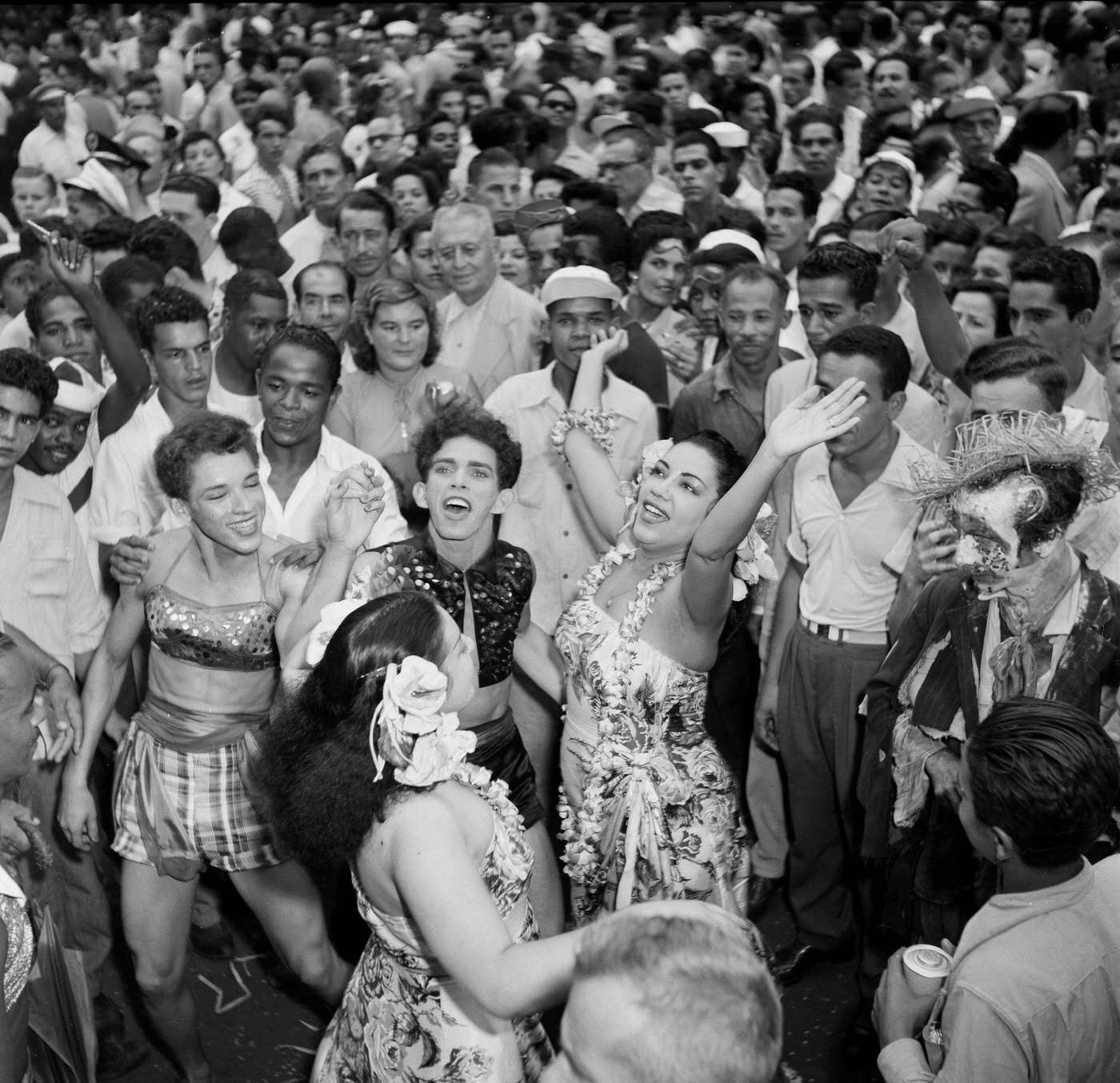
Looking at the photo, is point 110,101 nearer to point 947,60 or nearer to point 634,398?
point 947,60

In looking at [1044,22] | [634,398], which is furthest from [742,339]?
[1044,22]

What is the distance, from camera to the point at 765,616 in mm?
4602

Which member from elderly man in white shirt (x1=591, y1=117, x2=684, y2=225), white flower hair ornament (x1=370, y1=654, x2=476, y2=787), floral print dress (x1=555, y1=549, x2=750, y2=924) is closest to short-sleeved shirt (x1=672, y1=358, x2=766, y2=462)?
floral print dress (x1=555, y1=549, x2=750, y2=924)

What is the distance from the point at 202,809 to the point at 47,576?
91cm

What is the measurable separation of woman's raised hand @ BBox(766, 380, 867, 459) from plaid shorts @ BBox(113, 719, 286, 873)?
1562mm

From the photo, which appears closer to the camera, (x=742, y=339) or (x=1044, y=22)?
(x=742, y=339)

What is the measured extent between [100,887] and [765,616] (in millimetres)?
2272

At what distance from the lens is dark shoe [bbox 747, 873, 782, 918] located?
4535 millimetres

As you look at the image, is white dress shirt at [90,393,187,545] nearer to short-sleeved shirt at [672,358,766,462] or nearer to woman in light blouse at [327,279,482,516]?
woman in light blouse at [327,279,482,516]

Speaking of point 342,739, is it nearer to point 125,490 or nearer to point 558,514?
point 125,490

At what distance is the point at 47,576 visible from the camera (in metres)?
3.99

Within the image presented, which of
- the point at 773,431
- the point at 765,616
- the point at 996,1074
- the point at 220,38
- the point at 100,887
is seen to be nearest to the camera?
the point at 996,1074

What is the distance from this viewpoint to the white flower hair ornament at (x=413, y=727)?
2447 millimetres

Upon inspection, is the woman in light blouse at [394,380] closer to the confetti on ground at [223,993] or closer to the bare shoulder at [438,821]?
the confetti on ground at [223,993]
